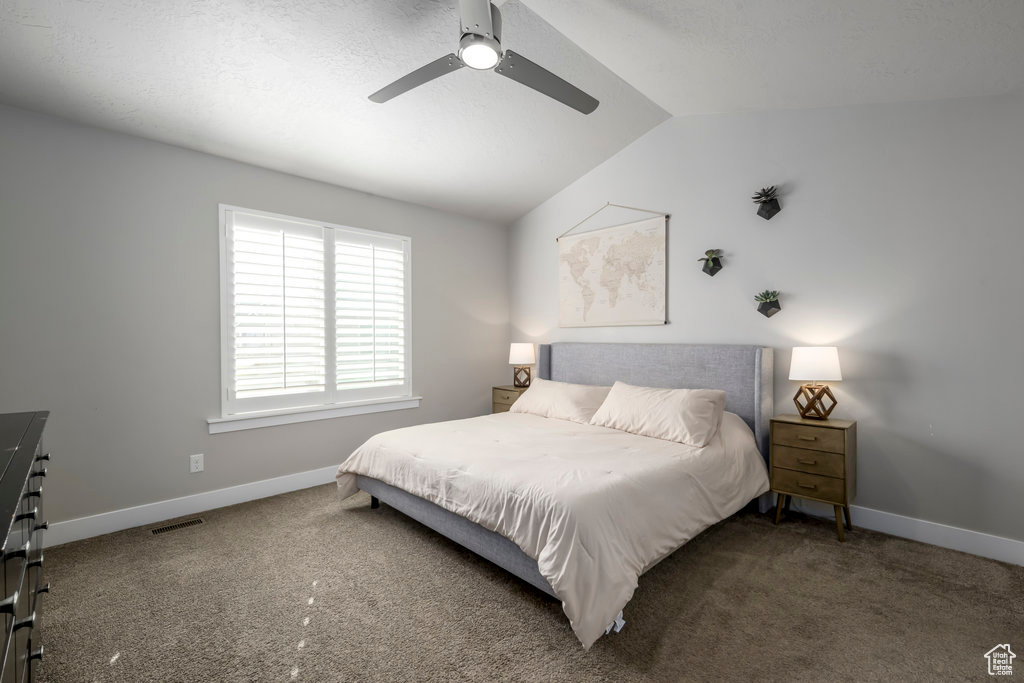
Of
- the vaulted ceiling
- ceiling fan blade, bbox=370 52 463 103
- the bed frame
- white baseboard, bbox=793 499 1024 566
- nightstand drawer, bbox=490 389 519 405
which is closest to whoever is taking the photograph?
ceiling fan blade, bbox=370 52 463 103

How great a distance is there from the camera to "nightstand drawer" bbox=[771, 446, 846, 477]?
2814mm

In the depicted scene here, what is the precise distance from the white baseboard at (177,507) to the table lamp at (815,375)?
3.63 metres

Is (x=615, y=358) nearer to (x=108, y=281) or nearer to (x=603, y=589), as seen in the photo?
(x=603, y=589)

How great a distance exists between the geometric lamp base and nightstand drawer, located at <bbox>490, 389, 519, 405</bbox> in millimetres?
2438

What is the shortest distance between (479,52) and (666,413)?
2346 mm

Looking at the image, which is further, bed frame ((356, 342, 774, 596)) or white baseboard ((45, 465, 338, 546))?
white baseboard ((45, 465, 338, 546))

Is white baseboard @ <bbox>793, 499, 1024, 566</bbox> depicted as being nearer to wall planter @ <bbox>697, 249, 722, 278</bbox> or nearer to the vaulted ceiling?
wall planter @ <bbox>697, 249, 722, 278</bbox>

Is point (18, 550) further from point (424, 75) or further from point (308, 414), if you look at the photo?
point (308, 414)

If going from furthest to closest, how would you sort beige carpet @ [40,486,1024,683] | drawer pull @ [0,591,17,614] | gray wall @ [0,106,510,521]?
1. gray wall @ [0,106,510,521]
2. beige carpet @ [40,486,1024,683]
3. drawer pull @ [0,591,17,614]

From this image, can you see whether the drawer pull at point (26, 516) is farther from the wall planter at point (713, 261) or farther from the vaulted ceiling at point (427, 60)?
the wall planter at point (713, 261)

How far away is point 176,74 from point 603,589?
3355 mm

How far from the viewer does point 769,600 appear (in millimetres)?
2205

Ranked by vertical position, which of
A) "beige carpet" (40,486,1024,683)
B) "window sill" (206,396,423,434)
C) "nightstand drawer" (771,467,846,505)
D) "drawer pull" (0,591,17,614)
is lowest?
"beige carpet" (40,486,1024,683)

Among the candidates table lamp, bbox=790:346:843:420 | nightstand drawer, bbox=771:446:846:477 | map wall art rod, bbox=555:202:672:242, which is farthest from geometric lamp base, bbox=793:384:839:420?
map wall art rod, bbox=555:202:672:242
